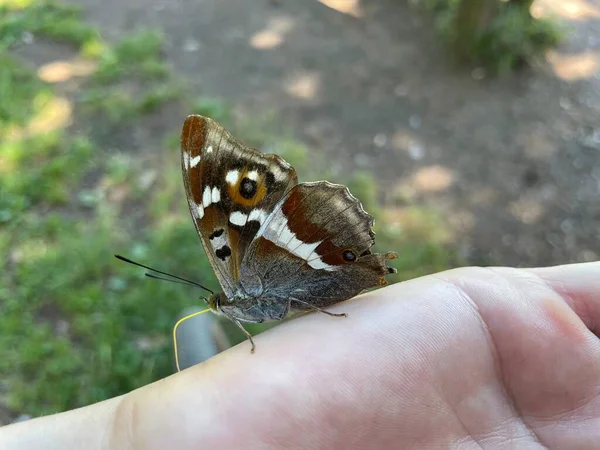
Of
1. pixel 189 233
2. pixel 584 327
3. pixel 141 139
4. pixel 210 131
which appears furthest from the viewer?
pixel 141 139

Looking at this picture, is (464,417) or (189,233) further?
(189,233)

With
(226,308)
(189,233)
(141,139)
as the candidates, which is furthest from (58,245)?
(226,308)

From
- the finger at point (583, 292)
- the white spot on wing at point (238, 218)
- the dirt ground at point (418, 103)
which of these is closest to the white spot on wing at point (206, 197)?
the white spot on wing at point (238, 218)

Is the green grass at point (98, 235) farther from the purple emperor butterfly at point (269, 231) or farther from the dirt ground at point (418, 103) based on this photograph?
the purple emperor butterfly at point (269, 231)

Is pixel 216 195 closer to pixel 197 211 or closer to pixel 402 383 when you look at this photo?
pixel 197 211

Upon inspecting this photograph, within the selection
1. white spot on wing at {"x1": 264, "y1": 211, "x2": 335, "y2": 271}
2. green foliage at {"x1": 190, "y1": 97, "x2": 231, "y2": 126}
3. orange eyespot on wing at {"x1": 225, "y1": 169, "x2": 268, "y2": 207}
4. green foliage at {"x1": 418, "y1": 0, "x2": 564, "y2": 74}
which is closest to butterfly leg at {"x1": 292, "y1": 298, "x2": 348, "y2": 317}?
white spot on wing at {"x1": 264, "y1": 211, "x2": 335, "y2": 271}

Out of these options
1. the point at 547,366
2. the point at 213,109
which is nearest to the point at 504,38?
the point at 213,109

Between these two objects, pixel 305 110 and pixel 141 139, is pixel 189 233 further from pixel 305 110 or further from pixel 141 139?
pixel 305 110
